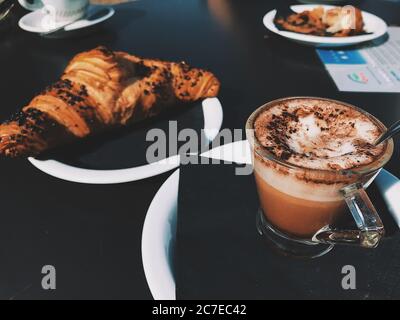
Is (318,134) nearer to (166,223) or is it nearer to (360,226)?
(360,226)

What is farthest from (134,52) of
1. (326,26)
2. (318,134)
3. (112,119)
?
(318,134)

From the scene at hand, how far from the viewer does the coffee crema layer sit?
60 cm

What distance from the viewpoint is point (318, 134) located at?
0.69 m

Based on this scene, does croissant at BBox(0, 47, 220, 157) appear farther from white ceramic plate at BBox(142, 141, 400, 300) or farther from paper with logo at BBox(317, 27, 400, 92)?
paper with logo at BBox(317, 27, 400, 92)

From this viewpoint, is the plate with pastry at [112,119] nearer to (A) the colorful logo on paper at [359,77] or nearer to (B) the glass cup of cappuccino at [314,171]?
(B) the glass cup of cappuccino at [314,171]

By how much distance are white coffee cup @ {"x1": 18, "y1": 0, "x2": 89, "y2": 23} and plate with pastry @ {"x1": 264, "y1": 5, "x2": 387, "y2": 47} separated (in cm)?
84

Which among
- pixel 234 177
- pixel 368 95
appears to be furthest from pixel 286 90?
pixel 234 177

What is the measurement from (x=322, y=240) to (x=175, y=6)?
1805 millimetres

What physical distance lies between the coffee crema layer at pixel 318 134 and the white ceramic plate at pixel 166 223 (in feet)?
0.46

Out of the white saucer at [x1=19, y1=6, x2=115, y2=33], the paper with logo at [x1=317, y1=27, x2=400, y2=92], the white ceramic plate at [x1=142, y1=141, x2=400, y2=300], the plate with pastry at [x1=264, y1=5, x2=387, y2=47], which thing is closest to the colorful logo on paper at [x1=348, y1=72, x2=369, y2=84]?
the paper with logo at [x1=317, y1=27, x2=400, y2=92]

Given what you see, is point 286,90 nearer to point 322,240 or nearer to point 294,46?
point 294,46

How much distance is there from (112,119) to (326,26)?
1099 mm

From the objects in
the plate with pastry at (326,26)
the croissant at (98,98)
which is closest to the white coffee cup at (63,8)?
the croissant at (98,98)

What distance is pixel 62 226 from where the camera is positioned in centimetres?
75
